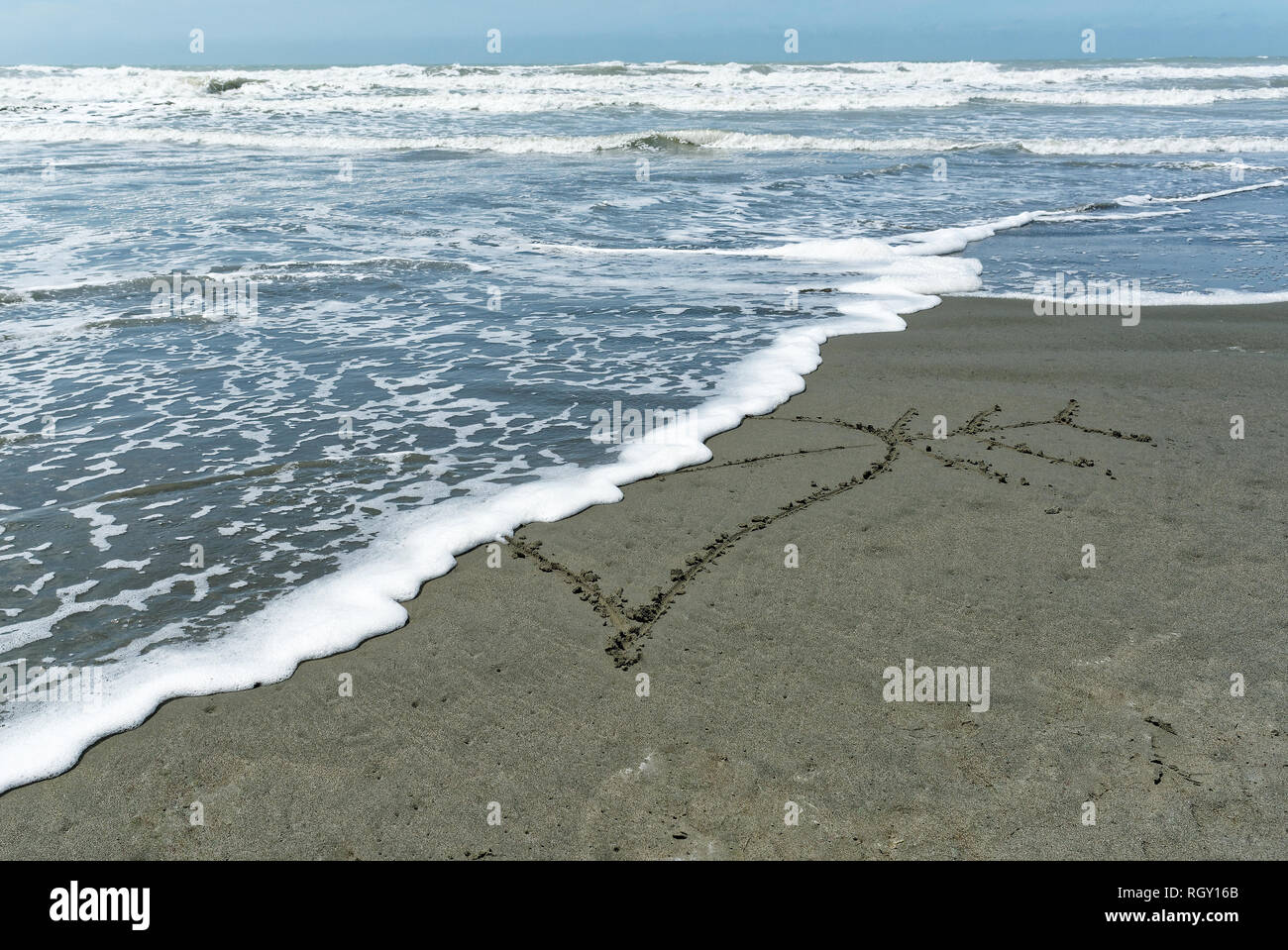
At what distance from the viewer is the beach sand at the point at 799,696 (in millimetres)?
2807

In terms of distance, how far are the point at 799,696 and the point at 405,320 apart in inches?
232

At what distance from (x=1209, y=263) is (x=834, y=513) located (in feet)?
24.4

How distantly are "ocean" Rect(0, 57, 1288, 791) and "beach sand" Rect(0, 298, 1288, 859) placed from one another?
1.19 feet

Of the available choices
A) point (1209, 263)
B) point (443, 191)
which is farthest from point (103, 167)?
point (1209, 263)

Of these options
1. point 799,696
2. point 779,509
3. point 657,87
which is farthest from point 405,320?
point 657,87

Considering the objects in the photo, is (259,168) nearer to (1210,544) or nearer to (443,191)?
(443,191)

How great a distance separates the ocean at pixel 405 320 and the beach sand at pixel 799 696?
1.19 feet

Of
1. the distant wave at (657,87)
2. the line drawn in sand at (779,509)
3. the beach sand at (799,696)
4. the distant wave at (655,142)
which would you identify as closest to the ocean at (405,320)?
the distant wave at (655,142)

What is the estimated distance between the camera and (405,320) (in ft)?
26.9

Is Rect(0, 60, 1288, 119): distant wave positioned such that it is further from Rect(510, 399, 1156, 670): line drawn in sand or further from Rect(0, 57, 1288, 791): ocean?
Rect(510, 399, 1156, 670): line drawn in sand

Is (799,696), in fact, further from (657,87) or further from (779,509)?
(657,87)

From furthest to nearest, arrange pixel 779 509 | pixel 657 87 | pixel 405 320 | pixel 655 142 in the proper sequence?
1. pixel 657 87
2. pixel 655 142
3. pixel 405 320
4. pixel 779 509

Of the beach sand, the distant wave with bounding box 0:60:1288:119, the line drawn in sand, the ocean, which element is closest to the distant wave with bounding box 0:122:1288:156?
the ocean

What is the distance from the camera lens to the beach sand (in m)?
2.81
